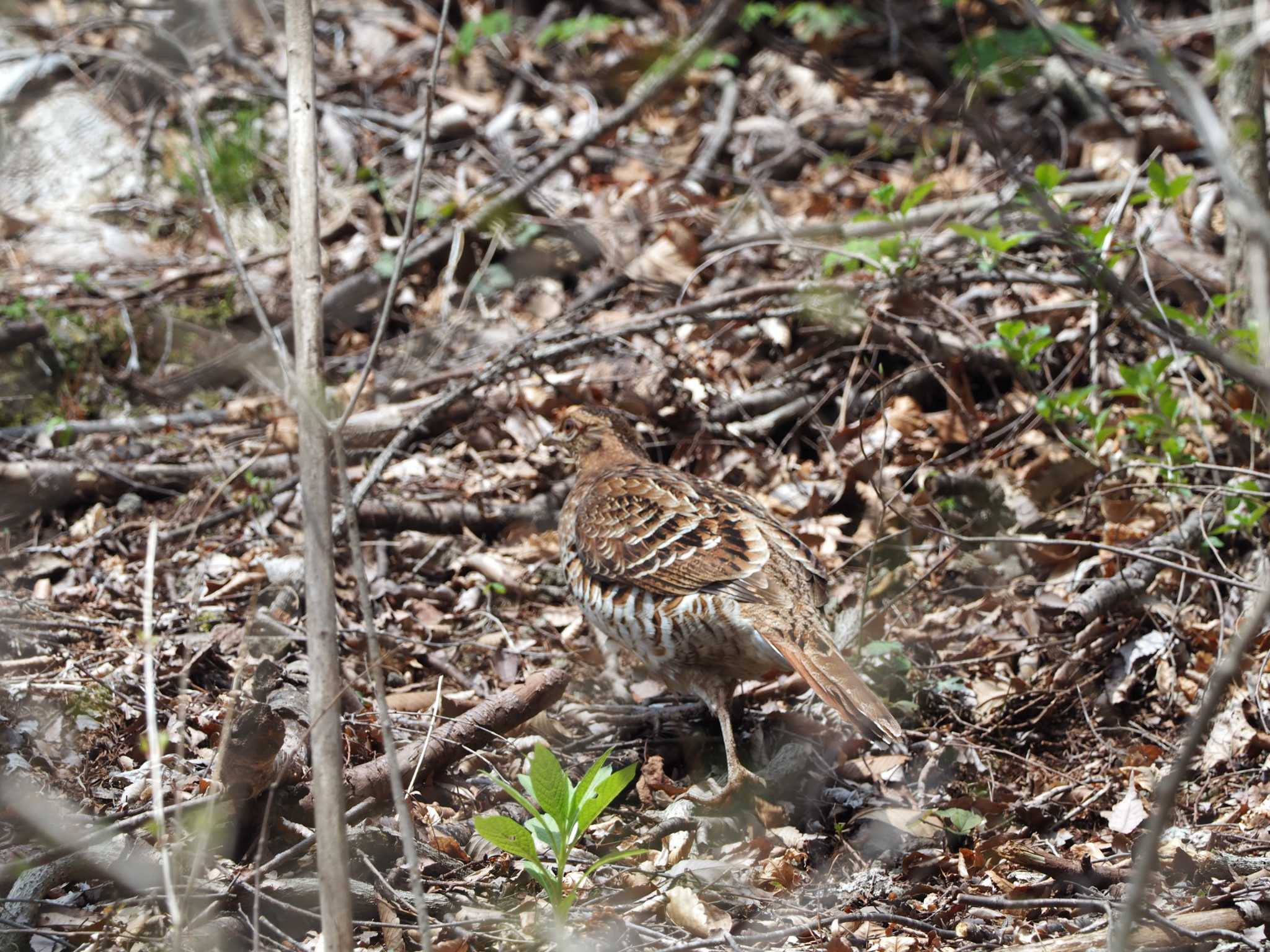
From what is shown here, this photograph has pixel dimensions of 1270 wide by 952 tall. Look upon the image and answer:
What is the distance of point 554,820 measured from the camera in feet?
11.2

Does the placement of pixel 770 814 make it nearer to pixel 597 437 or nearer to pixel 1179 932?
pixel 1179 932

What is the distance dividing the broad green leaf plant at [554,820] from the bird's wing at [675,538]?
3.17 feet

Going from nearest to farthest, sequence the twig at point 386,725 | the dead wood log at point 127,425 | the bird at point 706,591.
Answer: the twig at point 386,725 < the bird at point 706,591 < the dead wood log at point 127,425

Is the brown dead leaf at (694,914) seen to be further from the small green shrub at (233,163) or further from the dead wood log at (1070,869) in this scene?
the small green shrub at (233,163)

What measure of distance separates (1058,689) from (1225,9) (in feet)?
10.8

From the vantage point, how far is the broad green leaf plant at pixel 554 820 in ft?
10.9

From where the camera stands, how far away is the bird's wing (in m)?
4.27

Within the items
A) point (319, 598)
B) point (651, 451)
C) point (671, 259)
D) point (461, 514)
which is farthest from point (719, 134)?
point (319, 598)

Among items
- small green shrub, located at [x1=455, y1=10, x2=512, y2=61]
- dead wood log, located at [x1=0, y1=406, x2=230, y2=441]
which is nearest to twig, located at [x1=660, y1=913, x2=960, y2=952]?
dead wood log, located at [x1=0, y1=406, x2=230, y2=441]

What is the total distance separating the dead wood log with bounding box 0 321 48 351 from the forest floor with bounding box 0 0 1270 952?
0.07 feet

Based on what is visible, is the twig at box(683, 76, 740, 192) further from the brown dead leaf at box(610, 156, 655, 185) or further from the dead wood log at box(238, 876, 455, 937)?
the dead wood log at box(238, 876, 455, 937)

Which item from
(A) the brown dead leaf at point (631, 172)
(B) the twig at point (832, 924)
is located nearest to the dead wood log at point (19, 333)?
(A) the brown dead leaf at point (631, 172)

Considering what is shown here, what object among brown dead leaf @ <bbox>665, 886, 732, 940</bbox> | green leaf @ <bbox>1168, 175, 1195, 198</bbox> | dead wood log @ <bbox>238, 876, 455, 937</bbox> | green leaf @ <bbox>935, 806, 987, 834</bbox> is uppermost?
green leaf @ <bbox>1168, 175, 1195, 198</bbox>

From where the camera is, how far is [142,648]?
181 inches
